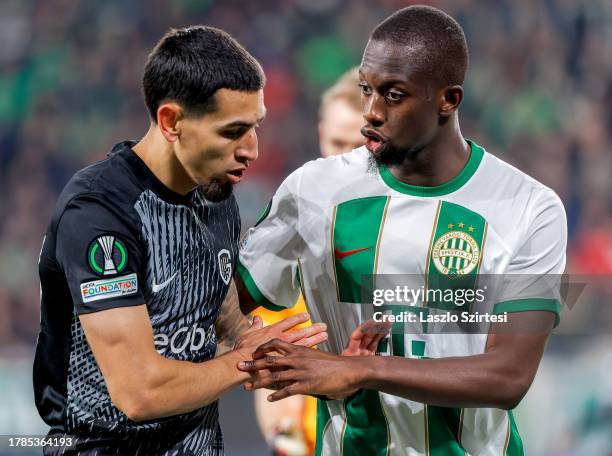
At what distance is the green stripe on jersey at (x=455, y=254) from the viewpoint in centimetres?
278

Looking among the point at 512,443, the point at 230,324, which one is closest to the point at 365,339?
the point at 230,324

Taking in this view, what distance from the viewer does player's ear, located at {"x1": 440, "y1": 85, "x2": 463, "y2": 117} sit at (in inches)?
112

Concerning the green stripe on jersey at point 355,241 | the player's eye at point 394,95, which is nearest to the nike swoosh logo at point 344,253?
the green stripe on jersey at point 355,241

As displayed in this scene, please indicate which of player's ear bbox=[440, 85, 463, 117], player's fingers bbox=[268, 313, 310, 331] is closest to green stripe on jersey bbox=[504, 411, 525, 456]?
player's fingers bbox=[268, 313, 310, 331]

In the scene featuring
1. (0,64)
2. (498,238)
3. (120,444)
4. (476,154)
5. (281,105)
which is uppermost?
(0,64)

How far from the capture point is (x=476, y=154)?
289 cm

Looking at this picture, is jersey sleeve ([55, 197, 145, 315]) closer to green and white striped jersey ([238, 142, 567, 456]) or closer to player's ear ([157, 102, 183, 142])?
player's ear ([157, 102, 183, 142])

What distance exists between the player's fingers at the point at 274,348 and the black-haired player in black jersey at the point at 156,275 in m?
0.04

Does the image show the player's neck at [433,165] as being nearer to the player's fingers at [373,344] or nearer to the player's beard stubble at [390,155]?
the player's beard stubble at [390,155]

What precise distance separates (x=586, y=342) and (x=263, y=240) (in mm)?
3032

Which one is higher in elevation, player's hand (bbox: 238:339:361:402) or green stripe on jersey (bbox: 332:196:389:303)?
green stripe on jersey (bbox: 332:196:389:303)

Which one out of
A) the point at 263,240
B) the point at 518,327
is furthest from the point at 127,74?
the point at 518,327

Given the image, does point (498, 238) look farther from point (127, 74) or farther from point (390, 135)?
point (127, 74)

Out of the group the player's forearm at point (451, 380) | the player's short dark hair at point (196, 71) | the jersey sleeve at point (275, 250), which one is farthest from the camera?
the jersey sleeve at point (275, 250)
